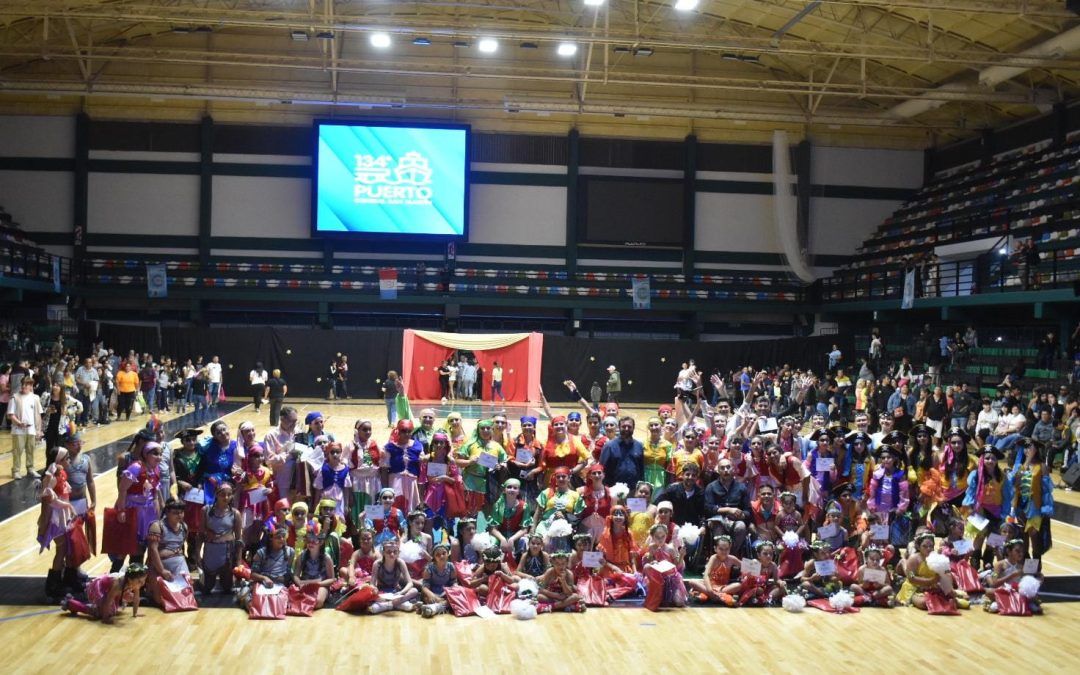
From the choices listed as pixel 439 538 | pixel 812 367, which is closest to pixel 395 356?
pixel 812 367

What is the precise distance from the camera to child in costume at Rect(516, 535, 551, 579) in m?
8.97

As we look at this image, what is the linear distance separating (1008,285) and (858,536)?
16578mm

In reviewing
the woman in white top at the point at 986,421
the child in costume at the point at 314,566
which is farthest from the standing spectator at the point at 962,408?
the child in costume at the point at 314,566

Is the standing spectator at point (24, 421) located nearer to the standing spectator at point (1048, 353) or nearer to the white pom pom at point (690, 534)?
the white pom pom at point (690, 534)

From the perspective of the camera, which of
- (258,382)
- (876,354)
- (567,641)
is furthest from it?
(876,354)

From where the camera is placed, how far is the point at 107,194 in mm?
32062

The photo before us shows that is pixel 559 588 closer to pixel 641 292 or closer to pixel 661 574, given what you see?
pixel 661 574

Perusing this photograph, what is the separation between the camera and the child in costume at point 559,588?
8742 mm

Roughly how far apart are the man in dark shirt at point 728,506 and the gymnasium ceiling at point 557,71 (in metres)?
16.9

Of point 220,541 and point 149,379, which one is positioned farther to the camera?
point 149,379

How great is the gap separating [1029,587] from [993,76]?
20.9 meters

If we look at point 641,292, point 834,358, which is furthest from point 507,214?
point 834,358

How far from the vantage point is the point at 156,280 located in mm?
29797

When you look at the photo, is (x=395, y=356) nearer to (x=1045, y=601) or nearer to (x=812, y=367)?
(x=812, y=367)
